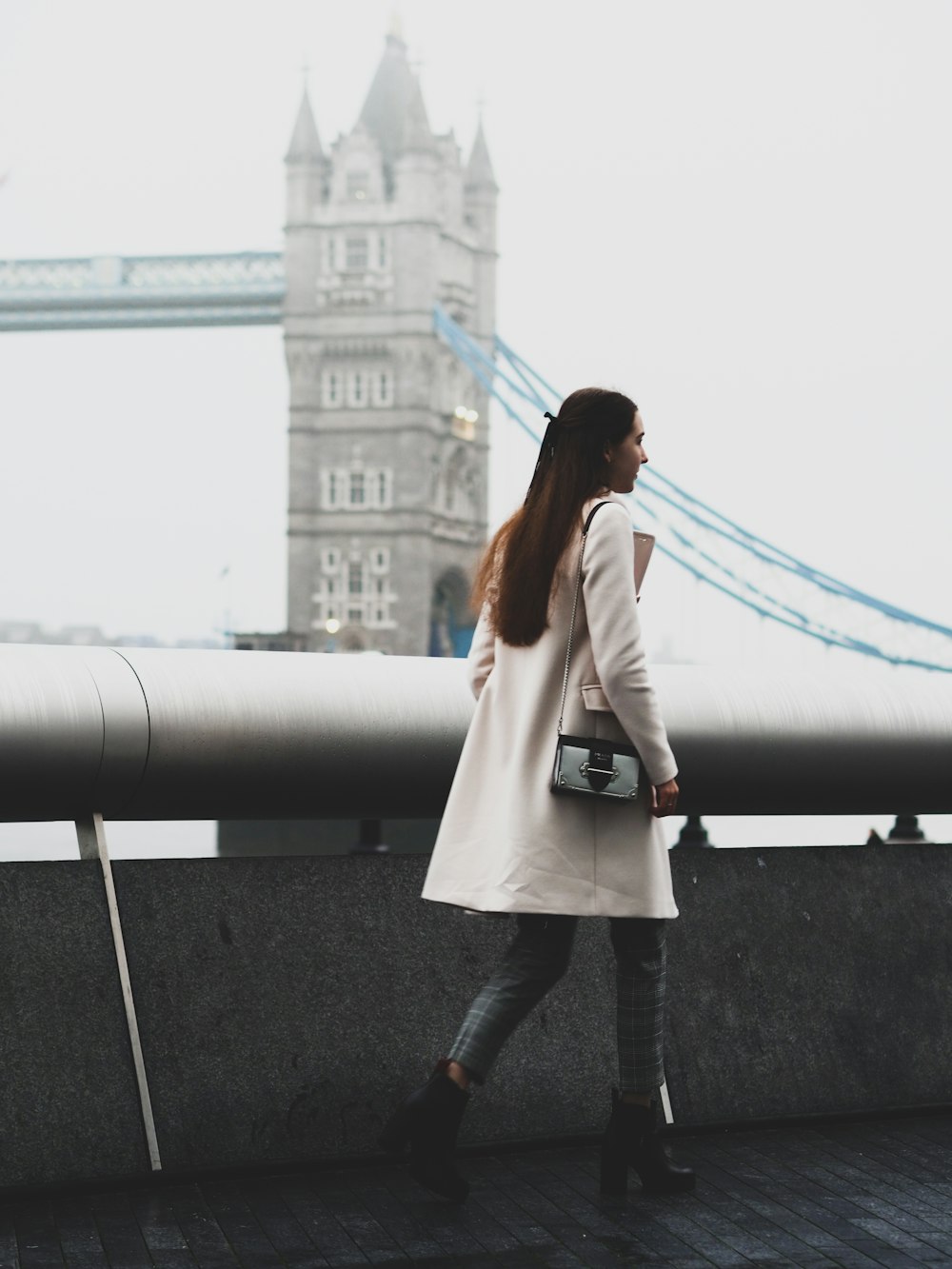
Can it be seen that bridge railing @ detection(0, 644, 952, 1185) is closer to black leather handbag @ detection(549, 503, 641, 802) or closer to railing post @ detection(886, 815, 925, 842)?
railing post @ detection(886, 815, 925, 842)

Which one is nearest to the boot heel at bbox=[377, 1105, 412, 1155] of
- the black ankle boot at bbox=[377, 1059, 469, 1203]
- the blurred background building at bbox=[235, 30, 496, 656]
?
the black ankle boot at bbox=[377, 1059, 469, 1203]

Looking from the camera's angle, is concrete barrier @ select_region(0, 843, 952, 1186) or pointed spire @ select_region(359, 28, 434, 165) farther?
pointed spire @ select_region(359, 28, 434, 165)

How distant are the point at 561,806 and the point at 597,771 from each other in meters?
0.06

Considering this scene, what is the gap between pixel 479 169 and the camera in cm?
6153

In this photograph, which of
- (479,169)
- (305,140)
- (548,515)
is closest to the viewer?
(548,515)

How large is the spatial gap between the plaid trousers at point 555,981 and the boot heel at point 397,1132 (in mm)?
82

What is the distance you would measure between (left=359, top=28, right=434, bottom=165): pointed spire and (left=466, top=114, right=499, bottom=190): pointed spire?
8.22 feet

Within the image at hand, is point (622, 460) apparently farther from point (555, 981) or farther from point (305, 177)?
point (305, 177)

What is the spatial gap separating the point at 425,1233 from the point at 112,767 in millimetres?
634

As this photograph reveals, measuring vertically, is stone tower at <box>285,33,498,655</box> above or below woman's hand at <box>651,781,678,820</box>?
above

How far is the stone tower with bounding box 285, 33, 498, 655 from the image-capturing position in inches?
2269

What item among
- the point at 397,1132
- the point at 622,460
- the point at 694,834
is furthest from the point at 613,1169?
the point at 622,460

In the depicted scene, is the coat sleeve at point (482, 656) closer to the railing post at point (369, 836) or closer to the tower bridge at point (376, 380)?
the railing post at point (369, 836)

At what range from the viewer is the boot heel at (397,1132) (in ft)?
6.48
